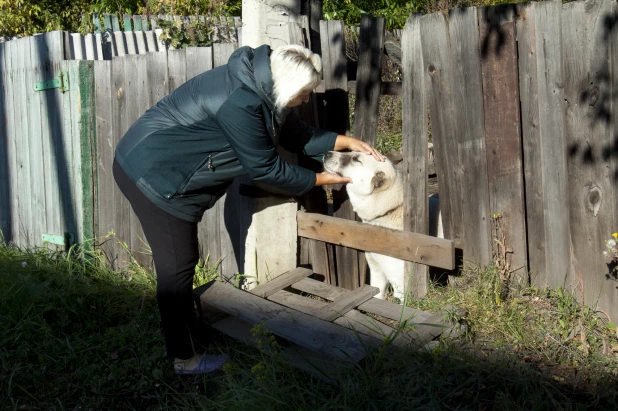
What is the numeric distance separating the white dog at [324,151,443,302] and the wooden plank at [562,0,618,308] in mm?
1111

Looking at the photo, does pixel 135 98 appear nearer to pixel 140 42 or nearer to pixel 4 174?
pixel 4 174

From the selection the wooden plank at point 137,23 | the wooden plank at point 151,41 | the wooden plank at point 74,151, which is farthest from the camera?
the wooden plank at point 137,23

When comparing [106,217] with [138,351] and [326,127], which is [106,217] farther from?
[326,127]

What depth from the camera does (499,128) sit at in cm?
350

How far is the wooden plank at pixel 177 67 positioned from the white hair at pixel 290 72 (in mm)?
1651

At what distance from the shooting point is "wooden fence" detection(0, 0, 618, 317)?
124 inches

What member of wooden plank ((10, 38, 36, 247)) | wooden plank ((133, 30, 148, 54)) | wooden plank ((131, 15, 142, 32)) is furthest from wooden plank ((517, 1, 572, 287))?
wooden plank ((131, 15, 142, 32))

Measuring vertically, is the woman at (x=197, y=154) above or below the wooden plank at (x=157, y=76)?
below

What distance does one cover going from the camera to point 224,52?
14.5ft

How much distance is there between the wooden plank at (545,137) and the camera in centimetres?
325

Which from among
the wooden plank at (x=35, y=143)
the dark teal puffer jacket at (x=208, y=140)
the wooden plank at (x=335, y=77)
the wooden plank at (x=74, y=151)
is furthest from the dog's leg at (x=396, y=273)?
the wooden plank at (x=35, y=143)

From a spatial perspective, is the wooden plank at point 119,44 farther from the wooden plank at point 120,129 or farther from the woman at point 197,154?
the woman at point 197,154

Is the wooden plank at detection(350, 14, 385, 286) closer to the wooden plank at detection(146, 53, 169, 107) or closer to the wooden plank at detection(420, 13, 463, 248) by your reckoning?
the wooden plank at detection(420, 13, 463, 248)

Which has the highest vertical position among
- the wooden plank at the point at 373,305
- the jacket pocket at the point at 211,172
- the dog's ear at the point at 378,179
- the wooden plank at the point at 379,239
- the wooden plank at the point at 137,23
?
the wooden plank at the point at 137,23
